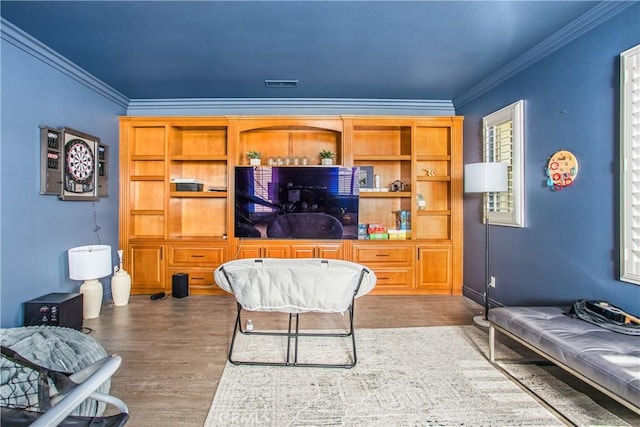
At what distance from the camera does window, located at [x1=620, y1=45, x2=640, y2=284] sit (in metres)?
2.00

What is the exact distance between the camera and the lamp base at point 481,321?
304cm

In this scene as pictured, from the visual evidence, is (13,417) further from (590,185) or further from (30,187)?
(590,185)

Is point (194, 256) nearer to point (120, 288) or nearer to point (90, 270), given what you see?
point (120, 288)

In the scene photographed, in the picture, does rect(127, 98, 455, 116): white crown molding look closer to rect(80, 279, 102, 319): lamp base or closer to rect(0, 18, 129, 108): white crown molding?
rect(0, 18, 129, 108): white crown molding

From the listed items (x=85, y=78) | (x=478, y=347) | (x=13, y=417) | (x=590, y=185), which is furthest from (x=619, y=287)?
(x=85, y=78)

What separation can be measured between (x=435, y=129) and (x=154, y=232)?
4420 mm

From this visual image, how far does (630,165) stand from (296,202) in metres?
3.23

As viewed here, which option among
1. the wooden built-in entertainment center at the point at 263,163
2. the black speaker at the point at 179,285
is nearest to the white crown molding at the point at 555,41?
the wooden built-in entertainment center at the point at 263,163

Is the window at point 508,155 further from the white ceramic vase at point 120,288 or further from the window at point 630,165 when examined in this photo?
the white ceramic vase at point 120,288

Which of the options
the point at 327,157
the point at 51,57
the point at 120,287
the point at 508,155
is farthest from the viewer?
the point at 327,157

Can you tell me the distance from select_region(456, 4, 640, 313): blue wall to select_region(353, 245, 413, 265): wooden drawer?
1.09 meters

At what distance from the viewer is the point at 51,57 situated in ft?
9.64

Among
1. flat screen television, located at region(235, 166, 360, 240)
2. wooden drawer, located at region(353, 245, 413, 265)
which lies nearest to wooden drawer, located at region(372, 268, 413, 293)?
wooden drawer, located at region(353, 245, 413, 265)

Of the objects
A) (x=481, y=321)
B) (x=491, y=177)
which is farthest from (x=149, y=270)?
(x=491, y=177)
